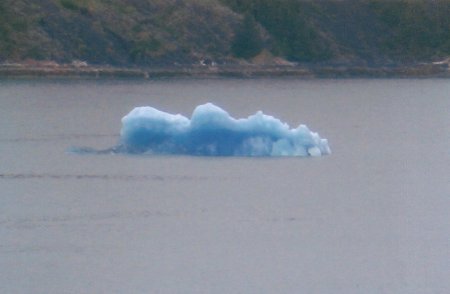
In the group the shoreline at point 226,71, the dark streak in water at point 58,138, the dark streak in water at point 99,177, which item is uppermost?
the dark streak in water at point 99,177

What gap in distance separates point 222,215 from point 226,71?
1177 inches

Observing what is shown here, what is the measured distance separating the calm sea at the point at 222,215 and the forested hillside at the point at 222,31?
1399cm

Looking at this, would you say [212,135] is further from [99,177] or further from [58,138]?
[58,138]

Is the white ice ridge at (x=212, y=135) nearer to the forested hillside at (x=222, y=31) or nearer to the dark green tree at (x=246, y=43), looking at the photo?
the forested hillside at (x=222, y=31)

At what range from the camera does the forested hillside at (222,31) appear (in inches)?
1802

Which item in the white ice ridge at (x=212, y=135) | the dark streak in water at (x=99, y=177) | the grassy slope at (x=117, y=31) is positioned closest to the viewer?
the dark streak in water at (x=99, y=177)

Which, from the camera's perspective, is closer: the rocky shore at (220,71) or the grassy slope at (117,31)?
the rocky shore at (220,71)

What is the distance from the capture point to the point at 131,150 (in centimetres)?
2344

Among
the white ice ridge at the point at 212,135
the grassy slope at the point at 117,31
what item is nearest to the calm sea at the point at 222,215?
the white ice ridge at the point at 212,135


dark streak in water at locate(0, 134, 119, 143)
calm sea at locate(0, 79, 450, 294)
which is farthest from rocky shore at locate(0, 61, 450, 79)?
dark streak in water at locate(0, 134, 119, 143)

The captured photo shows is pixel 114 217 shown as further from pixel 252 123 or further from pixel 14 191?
pixel 252 123

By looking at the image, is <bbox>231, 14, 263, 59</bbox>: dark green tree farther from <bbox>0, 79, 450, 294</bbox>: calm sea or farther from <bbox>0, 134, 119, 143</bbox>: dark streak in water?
<bbox>0, 134, 119, 143</bbox>: dark streak in water

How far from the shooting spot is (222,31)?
167ft

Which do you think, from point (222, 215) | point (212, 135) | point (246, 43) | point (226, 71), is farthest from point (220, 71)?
point (222, 215)
